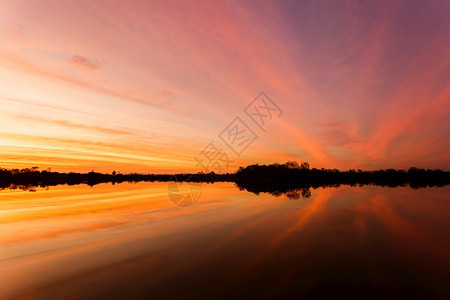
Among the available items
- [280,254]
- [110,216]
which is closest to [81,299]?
[280,254]

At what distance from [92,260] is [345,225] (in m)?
19.0

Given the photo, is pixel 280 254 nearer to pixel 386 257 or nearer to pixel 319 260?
pixel 319 260

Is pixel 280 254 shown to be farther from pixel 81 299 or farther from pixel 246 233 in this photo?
pixel 81 299

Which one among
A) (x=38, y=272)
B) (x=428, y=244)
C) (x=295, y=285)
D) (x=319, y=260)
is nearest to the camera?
(x=295, y=285)

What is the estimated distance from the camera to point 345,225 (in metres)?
21.3

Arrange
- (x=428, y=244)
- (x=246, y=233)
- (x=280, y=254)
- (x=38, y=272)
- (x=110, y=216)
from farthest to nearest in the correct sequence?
(x=110, y=216) < (x=246, y=233) < (x=428, y=244) < (x=280, y=254) < (x=38, y=272)

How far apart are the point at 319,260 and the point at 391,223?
46.9 feet

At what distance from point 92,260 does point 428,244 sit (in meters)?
19.8

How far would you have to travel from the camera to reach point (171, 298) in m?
8.75

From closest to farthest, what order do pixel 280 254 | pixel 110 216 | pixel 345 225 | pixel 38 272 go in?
pixel 38 272
pixel 280 254
pixel 345 225
pixel 110 216

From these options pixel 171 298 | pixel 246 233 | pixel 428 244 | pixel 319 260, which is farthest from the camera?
pixel 246 233

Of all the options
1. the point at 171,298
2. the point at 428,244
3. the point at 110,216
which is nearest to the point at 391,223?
the point at 428,244

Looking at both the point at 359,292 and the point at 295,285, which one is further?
the point at 295,285

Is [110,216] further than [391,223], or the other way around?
[110,216]
